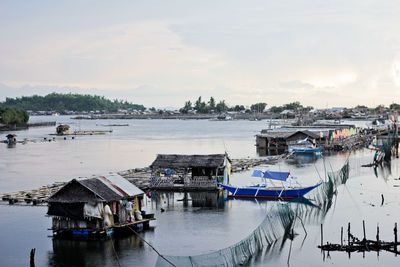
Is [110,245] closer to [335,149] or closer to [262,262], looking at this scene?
[262,262]

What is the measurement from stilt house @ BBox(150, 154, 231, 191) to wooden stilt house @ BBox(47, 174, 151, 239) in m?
11.3

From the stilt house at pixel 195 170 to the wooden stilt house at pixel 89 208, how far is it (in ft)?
37.0

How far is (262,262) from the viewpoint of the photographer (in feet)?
65.2

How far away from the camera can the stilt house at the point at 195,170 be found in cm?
3453

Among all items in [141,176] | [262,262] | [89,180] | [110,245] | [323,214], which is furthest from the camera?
[141,176]

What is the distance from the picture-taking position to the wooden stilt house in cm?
2214

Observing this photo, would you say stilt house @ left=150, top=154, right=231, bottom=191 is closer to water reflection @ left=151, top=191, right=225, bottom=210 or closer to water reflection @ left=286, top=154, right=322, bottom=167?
water reflection @ left=151, top=191, right=225, bottom=210

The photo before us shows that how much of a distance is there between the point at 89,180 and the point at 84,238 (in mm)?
2481

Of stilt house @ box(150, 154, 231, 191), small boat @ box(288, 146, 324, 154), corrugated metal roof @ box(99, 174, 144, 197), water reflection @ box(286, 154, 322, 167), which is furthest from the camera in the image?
small boat @ box(288, 146, 324, 154)

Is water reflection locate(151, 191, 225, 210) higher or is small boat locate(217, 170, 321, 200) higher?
small boat locate(217, 170, 321, 200)

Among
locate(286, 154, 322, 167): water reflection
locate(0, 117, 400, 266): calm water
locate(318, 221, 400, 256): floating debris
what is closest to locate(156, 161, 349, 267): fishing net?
locate(0, 117, 400, 266): calm water

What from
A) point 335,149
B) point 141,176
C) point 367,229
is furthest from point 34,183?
point 335,149

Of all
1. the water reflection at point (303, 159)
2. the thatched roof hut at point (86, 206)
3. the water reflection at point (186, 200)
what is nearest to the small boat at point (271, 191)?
the water reflection at point (186, 200)

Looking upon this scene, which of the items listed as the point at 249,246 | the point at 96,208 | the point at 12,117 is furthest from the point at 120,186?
the point at 12,117
